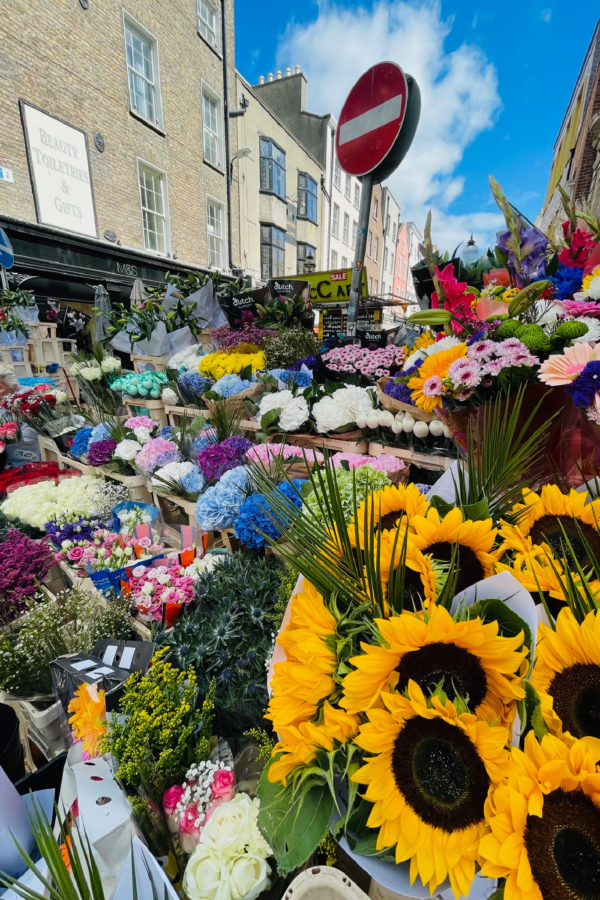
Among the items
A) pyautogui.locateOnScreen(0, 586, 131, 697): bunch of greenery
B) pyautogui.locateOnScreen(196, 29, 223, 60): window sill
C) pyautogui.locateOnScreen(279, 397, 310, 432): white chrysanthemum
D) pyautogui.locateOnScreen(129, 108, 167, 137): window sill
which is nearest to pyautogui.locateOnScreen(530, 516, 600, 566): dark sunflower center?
pyautogui.locateOnScreen(0, 586, 131, 697): bunch of greenery

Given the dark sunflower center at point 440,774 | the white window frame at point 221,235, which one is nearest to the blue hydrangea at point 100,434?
the dark sunflower center at point 440,774

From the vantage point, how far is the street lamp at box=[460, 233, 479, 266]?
1.82m

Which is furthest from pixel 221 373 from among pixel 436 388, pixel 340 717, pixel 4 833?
pixel 340 717

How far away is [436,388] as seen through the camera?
1.06m

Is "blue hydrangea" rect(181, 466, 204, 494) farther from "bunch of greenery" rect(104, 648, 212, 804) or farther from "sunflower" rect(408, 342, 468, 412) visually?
"sunflower" rect(408, 342, 468, 412)

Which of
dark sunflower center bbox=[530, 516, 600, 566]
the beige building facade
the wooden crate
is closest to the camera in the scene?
dark sunflower center bbox=[530, 516, 600, 566]

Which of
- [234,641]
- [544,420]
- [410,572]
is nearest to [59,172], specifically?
[234,641]

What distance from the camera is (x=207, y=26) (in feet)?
31.6

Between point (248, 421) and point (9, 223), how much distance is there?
6334mm

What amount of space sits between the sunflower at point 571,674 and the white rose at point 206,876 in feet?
2.47

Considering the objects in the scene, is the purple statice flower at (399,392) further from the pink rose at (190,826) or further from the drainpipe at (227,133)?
the drainpipe at (227,133)

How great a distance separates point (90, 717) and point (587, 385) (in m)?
1.28

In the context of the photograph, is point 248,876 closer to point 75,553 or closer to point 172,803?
point 172,803

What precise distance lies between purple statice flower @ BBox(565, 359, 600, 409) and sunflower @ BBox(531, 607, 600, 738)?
474mm
